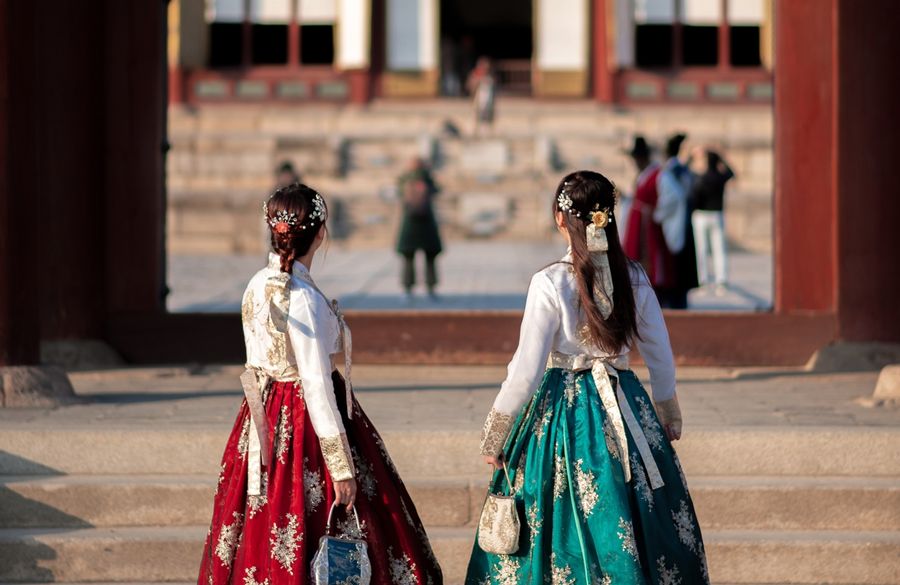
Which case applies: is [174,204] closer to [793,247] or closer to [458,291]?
[458,291]

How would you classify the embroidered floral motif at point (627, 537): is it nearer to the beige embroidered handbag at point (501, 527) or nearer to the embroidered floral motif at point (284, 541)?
the beige embroidered handbag at point (501, 527)

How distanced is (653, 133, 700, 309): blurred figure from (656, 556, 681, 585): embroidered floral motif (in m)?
6.92

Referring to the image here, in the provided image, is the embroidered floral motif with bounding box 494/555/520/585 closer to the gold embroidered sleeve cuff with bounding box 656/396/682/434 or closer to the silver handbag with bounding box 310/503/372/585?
the silver handbag with bounding box 310/503/372/585

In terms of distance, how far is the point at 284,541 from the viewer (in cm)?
480

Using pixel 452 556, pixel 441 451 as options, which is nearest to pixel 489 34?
pixel 441 451

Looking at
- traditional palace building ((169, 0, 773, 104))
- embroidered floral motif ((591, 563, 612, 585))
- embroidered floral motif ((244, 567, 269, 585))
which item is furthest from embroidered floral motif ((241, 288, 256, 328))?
traditional palace building ((169, 0, 773, 104))

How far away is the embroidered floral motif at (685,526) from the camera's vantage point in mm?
4918

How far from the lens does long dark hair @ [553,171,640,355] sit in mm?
4918

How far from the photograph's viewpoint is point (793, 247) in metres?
9.52

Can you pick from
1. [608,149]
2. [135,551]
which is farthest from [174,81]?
[135,551]

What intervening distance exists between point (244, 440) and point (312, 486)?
0.88 feet

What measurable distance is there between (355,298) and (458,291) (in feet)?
4.64

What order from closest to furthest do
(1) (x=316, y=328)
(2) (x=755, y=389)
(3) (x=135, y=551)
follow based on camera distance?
(1) (x=316, y=328) < (3) (x=135, y=551) < (2) (x=755, y=389)

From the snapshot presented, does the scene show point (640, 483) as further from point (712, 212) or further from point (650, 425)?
point (712, 212)
